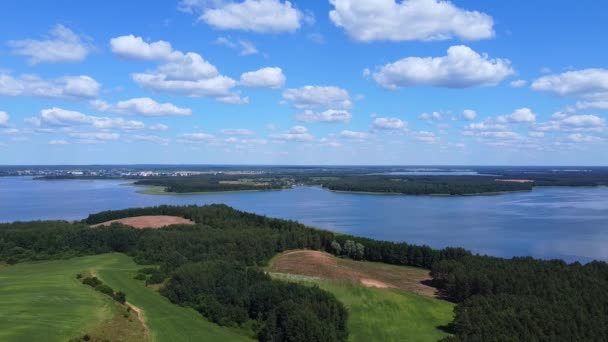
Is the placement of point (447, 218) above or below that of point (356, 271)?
above

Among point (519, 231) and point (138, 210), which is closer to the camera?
point (519, 231)

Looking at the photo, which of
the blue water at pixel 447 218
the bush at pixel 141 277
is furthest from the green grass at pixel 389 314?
the blue water at pixel 447 218

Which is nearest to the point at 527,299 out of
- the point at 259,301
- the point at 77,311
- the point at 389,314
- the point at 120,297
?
the point at 389,314

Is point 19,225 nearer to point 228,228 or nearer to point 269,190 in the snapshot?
A: point 228,228

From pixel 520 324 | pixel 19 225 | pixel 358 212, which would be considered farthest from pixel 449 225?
pixel 19 225

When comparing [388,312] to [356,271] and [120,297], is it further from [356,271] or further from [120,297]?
[120,297]
